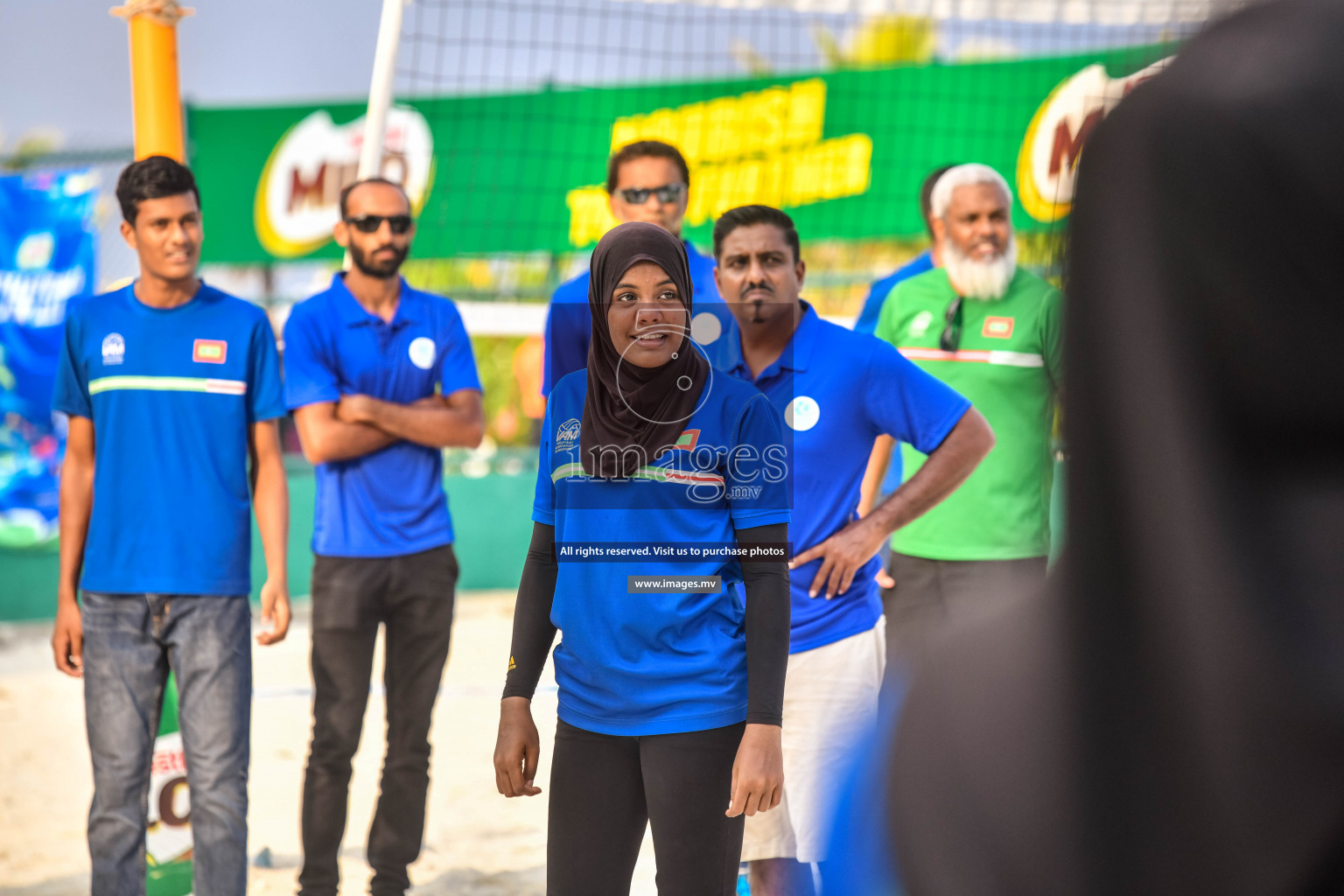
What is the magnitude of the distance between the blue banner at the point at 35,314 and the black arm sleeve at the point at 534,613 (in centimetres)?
757

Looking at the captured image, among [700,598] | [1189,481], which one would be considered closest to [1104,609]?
[1189,481]

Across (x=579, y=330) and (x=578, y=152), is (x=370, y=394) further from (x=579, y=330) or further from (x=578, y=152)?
(x=578, y=152)

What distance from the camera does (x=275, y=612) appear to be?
129 inches

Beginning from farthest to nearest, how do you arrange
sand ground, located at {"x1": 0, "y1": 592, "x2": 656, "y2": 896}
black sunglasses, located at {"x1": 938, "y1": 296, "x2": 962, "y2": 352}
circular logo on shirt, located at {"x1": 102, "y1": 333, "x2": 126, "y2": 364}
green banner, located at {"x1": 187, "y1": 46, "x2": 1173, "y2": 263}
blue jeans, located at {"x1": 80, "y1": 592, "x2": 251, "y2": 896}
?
green banner, located at {"x1": 187, "y1": 46, "x2": 1173, "y2": 263} < sand ground, located at {"x1": 0, "y1": 592, "x2": 656, "y2": 896} < black sunglasses, located at {"x1": 938, "y1": 296, "x2": 962, "y2": 352} < circular logo on shirt, located at {"x1": 102, "y1": 333, "x2": 126, "y2": 364} < blue jeans, located at {"x1": 80, "y1": 592, "x2": 251, "y2": 896}

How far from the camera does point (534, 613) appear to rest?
80.2 inches

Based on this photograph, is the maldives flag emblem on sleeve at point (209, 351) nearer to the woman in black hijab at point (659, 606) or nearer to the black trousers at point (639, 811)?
the woman in black hijab at point (659, 606)

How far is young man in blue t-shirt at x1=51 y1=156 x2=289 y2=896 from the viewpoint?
3.11 metres

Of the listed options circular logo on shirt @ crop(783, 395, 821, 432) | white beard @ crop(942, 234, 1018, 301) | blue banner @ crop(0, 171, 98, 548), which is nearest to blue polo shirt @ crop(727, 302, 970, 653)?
circular logo on shirt @ crop(783, 395, 821, 432)

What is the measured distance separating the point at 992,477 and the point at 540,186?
6.65m

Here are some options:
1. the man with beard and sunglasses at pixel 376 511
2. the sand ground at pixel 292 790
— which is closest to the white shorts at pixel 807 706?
the sand ground at pixel 292 790

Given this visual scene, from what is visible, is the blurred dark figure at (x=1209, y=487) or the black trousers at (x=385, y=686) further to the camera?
the black trousers at (x=385, y=686)

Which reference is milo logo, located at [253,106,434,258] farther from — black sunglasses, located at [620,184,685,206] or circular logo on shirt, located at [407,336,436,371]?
black sunglasses, located at [620,184,685,206]

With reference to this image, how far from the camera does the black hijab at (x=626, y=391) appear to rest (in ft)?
6.09

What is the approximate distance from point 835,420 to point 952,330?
1.06 metres
